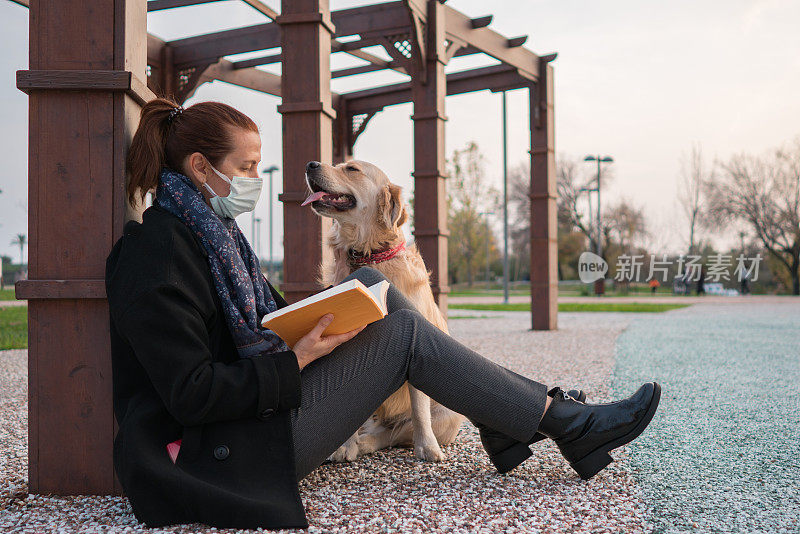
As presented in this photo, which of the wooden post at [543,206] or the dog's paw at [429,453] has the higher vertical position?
the wooden post at [543,206]

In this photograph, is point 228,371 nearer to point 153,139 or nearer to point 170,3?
point 153,139

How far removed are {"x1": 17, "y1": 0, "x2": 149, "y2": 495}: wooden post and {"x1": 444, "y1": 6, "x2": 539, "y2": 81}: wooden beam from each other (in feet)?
22.7

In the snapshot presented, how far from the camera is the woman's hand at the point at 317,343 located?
2.30 m

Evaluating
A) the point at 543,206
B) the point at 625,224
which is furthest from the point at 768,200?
the point at 543,206

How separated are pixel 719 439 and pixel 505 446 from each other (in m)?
1.78

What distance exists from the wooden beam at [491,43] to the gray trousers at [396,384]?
7257 mm

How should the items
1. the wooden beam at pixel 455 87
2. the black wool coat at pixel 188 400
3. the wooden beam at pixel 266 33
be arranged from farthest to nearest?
the wooden beam at pixel 455 87
the wooden beam at pixel 266 33
the black wool coat at pixel 188 400

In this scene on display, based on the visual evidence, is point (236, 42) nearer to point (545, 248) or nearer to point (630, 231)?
point (545, 248)

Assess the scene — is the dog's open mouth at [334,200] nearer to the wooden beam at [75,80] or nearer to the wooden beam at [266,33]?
the wooden beam at [75,80]

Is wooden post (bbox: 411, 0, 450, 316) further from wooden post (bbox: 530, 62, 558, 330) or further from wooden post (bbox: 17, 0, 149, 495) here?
wooden post (bbox: 17, 0, 149, 495)

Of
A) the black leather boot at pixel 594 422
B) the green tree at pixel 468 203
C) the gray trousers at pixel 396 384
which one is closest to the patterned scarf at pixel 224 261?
the gray trousers at pixel 396 384

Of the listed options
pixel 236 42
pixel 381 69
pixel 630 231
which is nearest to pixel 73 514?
pixel 236 42

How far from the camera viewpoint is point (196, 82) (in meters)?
10.4

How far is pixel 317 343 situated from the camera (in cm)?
235
